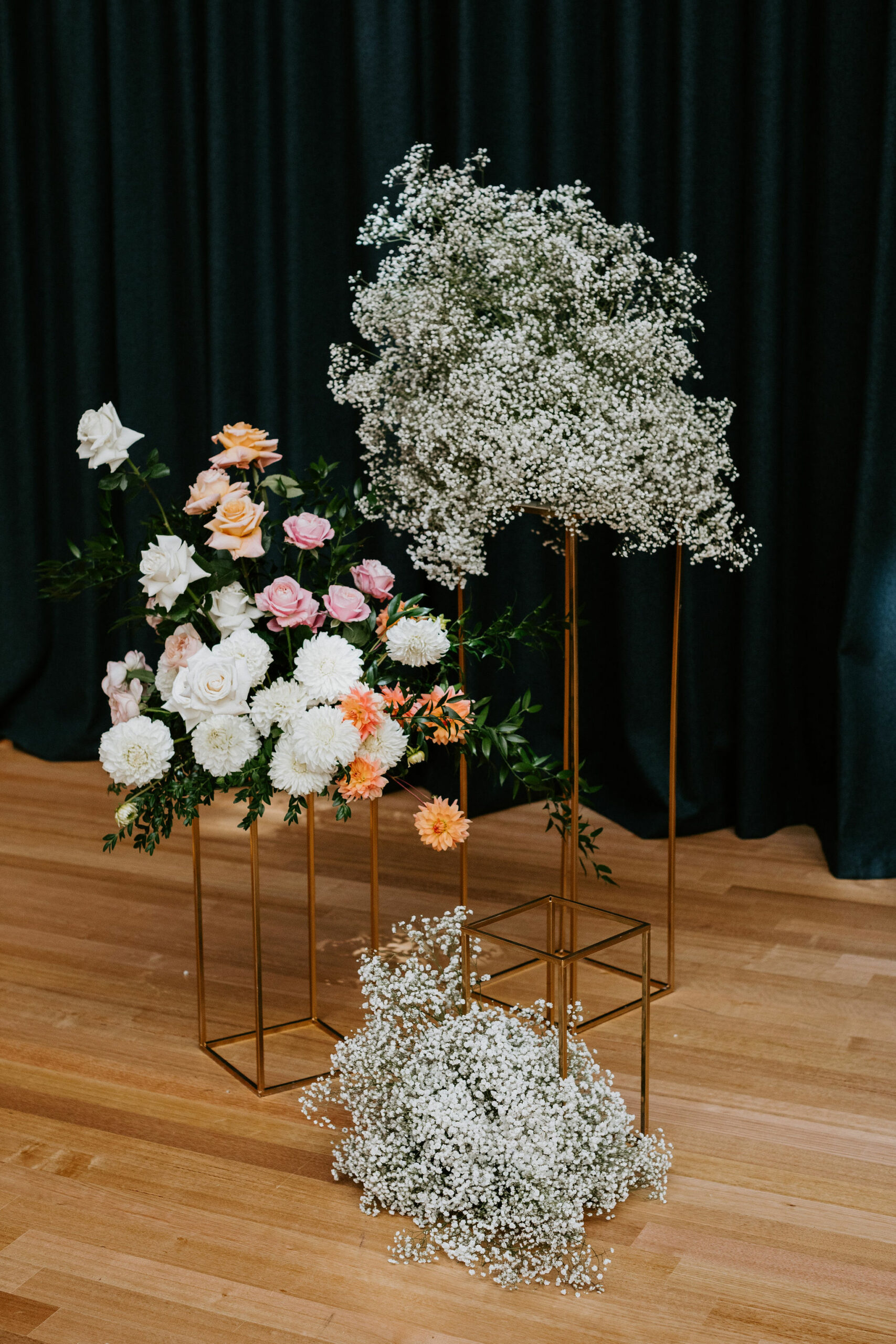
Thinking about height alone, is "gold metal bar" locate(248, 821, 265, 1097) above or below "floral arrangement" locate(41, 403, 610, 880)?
below

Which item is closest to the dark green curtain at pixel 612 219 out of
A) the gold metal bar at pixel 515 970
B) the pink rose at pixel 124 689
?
the gold metal bar at pixel 515 970

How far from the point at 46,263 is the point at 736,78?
81.1 inches

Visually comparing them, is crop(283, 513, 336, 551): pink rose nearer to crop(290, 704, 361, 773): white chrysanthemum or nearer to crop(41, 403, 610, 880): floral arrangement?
crop(41, 403, 610, 880): floral arrangement

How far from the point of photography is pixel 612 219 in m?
3.01

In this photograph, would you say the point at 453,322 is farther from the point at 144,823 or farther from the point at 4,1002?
the point at 4,1002

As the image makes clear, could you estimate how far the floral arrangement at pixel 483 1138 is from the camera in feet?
5.07

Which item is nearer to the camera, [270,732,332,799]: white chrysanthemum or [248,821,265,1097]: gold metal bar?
[270,732,332,799]: white chrysanthemum

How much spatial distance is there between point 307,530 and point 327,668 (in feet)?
0.69

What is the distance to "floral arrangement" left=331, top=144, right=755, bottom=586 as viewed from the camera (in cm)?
184

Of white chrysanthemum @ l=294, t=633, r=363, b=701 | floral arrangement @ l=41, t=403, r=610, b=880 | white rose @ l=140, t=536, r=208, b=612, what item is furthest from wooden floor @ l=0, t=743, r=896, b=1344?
white rose @ l=140, t=536, r=208, b=612

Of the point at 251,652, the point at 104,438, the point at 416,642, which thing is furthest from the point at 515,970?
the point at 104,438

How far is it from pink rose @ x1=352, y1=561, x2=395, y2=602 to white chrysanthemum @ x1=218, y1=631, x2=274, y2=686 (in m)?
0.22

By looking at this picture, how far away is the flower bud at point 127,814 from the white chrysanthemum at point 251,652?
240 mm

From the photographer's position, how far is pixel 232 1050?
2.07m
